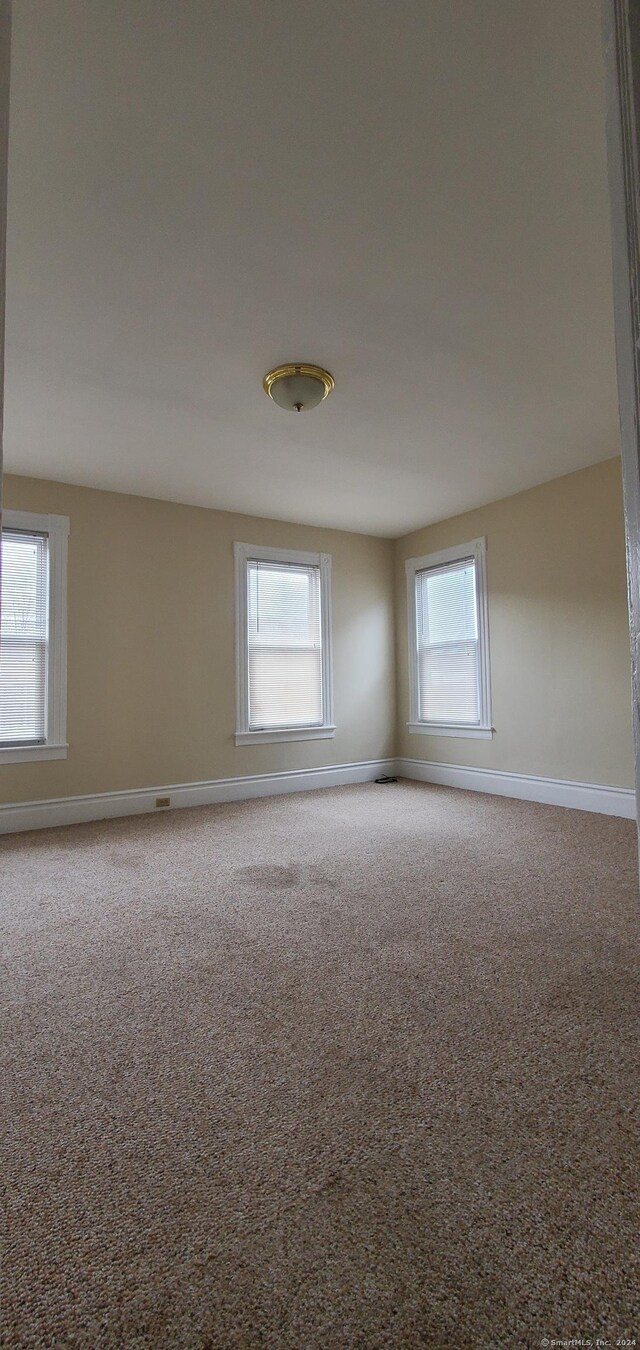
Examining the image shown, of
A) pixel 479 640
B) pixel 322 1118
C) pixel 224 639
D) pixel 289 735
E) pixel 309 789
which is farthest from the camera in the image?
pixel 309 789

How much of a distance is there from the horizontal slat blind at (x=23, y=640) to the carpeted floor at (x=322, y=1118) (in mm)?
1712

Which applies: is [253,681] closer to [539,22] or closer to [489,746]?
[489,746]

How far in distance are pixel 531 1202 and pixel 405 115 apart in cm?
271

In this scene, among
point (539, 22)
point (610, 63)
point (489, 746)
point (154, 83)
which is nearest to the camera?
point (610, 63)

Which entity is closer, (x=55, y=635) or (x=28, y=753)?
(x=28, y=753)

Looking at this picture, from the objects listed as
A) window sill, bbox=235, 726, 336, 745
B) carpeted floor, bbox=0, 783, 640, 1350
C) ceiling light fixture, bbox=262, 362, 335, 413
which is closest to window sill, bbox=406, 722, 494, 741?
window sill, bbox=235, 726, 336, 745

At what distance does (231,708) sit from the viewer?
5.22 meters

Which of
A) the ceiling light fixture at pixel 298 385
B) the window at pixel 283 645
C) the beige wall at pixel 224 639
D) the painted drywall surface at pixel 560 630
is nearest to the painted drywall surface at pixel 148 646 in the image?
the beige wall at pixel 224 639

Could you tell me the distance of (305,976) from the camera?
79.4 inches

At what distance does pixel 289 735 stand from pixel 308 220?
13.5 feet

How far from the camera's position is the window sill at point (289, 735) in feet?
17.3

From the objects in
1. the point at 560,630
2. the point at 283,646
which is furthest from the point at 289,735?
the point at 560,630

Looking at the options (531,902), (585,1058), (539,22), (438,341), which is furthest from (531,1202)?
(438,341)

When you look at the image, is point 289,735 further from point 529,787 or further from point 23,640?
point 23,640
